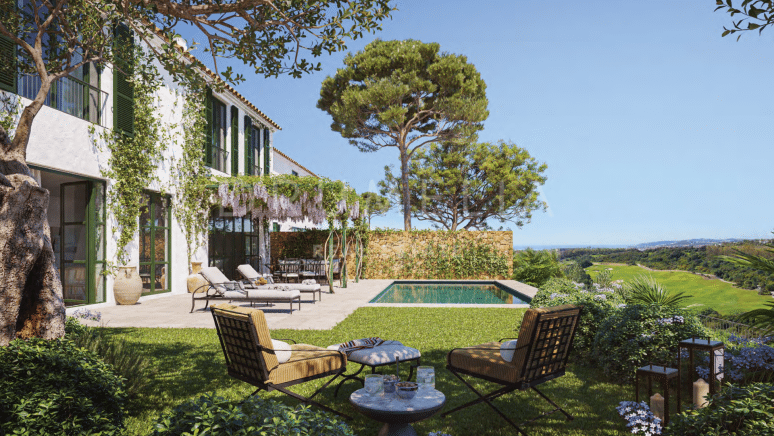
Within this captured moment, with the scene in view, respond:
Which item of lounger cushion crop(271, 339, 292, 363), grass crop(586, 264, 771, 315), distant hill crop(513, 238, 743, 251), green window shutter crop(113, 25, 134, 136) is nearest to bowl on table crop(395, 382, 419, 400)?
lounger cushion crop(271, 339, 292, 363)

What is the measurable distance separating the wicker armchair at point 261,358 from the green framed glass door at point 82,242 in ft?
22.7

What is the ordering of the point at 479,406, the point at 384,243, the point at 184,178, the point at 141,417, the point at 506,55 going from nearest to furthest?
1. the point at 141,417
2. the point at 479,406
3. the point at 184,178
4. the point at 506,55
5. the point at 384,243

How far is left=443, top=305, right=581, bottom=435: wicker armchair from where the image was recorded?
3047 mm

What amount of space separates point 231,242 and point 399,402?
1253cm

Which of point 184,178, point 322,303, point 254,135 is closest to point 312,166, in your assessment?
point 254,135

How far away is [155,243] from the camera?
10.5 metres

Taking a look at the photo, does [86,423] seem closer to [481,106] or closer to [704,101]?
[704,101]

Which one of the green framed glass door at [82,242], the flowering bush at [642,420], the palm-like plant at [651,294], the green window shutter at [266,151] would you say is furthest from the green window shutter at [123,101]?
the flowering bush at [642,420]

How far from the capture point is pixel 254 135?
15.7m

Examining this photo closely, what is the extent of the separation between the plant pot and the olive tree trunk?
6.01 m

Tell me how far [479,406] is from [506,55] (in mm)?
10874

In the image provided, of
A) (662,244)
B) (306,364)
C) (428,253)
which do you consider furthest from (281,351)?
(428,253)

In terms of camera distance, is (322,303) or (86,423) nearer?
(86,423)

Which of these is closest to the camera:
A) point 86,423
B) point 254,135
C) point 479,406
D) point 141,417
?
point 86,423
